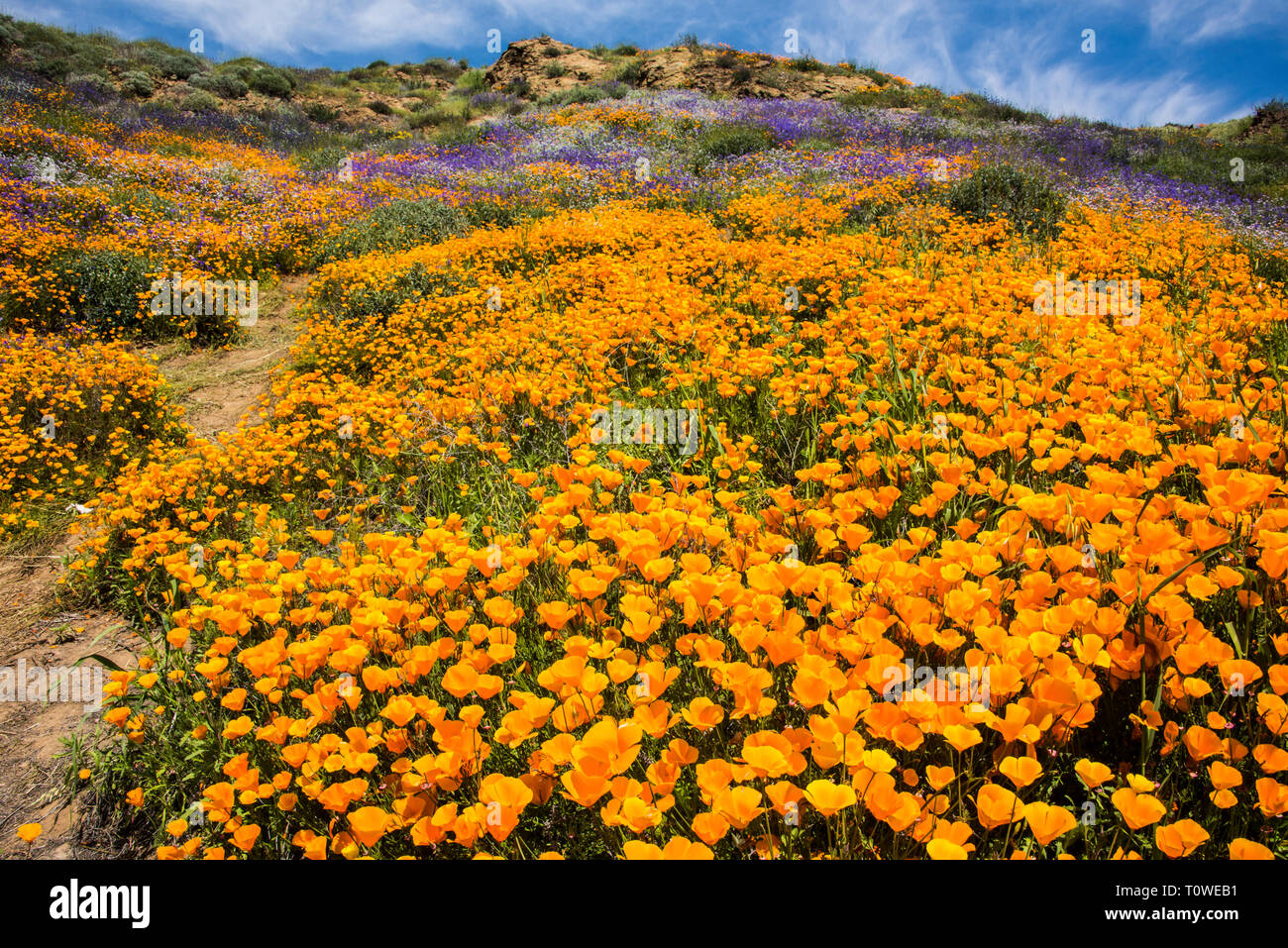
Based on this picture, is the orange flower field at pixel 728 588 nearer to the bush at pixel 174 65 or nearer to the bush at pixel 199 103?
the bush at pixel 199 103

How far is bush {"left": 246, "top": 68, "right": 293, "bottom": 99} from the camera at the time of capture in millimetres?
28531

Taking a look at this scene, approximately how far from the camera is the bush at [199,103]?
23.7 m

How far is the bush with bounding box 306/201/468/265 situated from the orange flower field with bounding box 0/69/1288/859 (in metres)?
5.71

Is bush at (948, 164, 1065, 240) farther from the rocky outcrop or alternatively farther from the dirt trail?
the rocky outcrop

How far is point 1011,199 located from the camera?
942 centimetres

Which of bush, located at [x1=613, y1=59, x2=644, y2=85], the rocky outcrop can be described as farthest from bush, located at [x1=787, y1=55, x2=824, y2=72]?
bush, located at [x1=613, y1=59, x2=644, y2=85]

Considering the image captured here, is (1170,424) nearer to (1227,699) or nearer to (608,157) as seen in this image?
(1227,699)

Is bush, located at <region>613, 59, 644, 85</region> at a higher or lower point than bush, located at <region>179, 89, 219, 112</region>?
higher

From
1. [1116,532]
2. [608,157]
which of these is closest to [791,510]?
[1116,532]

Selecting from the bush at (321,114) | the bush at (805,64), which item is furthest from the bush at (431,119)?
the bush at (805,64)

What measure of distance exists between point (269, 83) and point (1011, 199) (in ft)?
109

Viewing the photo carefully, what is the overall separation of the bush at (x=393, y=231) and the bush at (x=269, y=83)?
78.3ft
